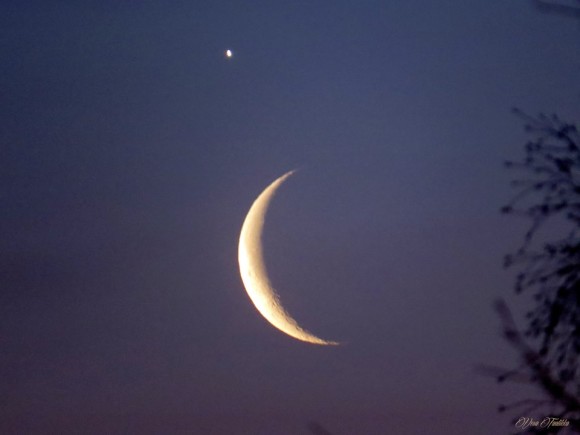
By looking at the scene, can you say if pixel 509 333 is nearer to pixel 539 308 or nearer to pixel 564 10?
pixel 539 308

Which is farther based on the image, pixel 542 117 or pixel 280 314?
pixel 280 314

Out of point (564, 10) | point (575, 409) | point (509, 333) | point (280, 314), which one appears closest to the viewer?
point (509, 333)

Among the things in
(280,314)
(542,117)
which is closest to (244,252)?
(280,314)

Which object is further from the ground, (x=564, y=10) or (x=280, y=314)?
(x=280, y=314)

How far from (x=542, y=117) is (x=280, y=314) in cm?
1388

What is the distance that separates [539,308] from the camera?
419 cm

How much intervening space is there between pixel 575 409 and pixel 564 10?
1748 millimetres

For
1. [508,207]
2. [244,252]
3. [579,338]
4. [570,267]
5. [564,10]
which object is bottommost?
[579,338]

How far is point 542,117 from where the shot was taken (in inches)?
172

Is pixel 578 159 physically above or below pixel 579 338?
above

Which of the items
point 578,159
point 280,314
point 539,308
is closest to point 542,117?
point 578,159

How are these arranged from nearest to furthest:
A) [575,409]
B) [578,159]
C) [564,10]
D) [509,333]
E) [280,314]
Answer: [509,333] < [575,409] < [564,10] < [578,159] < [280,314]

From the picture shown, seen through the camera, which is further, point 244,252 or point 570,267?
point 244,252

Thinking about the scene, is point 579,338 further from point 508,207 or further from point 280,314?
point 280,314
